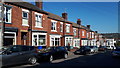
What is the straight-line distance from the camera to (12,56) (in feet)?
34.7

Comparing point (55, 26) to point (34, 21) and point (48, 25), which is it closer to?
point (48, 25)

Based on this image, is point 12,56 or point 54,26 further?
point 54,26

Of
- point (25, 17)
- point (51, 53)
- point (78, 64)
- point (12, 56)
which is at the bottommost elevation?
point (78, 64)

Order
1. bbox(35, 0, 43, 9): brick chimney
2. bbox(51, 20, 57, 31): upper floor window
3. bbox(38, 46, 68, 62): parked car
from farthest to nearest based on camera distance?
1. bbox(51, 20, 57, 31): upper floor window
2. bbox(35, 0, 43, 9): brick chimney
3. bbox(38, 46, 68, 62): parked car

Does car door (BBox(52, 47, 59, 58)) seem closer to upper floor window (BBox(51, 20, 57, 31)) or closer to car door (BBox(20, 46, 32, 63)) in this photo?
car door (BBox(20, 46, 32, 63))

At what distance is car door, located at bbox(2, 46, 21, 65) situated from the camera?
10.1m

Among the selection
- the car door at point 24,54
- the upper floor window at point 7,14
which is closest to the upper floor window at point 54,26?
the upper floor window at point 7,14

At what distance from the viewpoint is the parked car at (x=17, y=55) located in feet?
33.4

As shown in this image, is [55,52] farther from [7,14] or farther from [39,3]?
[39,3]

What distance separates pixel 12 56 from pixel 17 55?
45 cm

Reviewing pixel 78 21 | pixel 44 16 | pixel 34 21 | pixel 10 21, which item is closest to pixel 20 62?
pixel 10 21

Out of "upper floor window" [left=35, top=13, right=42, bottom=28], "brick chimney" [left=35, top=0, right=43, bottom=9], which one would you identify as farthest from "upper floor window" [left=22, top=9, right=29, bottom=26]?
"brick chimney" [left=35, top=0, right=43, bottom=9]

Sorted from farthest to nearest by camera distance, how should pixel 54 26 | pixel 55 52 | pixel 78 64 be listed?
pixel 54 26 < pixel 55 52 < pixel 78 64

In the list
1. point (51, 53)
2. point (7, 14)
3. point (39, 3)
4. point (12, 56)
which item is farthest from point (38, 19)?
point (12, 56)
